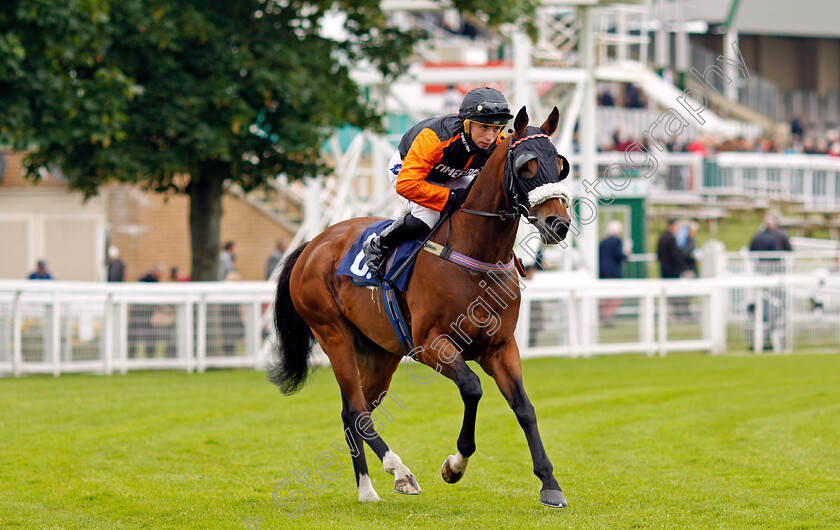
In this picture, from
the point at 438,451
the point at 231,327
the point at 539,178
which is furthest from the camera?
the point at 231,327

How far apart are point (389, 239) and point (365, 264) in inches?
11.5

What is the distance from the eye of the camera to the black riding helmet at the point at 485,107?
5.63 m

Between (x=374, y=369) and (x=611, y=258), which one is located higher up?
(x=611, y=258)

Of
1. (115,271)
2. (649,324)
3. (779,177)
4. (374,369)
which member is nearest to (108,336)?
(115,271)

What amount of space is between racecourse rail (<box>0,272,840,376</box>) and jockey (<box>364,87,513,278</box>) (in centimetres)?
730

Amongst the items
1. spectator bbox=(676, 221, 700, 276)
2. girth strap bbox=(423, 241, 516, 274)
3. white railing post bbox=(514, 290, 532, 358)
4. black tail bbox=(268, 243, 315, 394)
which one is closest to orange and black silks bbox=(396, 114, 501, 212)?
girth strap bbox=(423, 241, 516, 274)

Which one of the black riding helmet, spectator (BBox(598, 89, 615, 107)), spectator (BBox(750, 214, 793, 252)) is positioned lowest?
spectator (BBox(750, 214, 793, 252))

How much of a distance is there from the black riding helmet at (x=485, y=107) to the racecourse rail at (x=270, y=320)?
7.86 meters

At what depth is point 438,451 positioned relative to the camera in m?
7.75

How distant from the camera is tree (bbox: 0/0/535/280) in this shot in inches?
472

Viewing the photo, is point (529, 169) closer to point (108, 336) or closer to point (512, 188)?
point (512, 188)

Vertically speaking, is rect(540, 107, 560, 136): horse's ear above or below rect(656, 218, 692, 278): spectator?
above

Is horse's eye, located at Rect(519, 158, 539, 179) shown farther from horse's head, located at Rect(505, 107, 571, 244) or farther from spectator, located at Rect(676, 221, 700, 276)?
spectator, located at Rect(676, 221, 700, 276)

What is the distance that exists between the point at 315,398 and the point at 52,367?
3958mm
